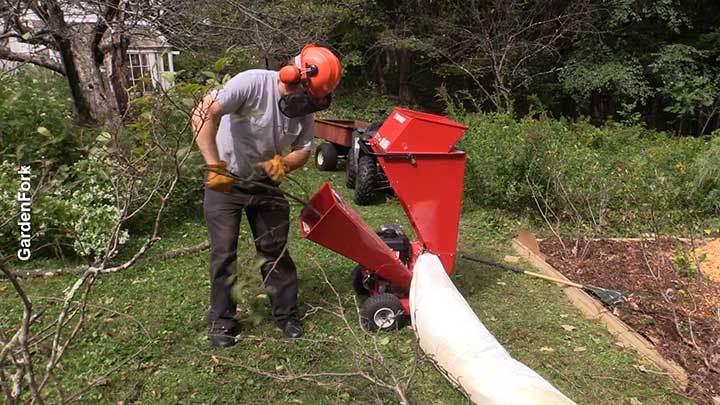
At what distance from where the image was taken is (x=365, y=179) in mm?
6184

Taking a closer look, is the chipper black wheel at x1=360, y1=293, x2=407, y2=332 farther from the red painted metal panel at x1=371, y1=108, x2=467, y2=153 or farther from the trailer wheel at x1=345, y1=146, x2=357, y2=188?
the trailer wheel at x1=345, y1=146, x2=357, y2=188

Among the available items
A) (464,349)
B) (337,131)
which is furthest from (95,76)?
(464,349)

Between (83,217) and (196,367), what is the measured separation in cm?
211

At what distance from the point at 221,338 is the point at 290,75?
1723 millimetres


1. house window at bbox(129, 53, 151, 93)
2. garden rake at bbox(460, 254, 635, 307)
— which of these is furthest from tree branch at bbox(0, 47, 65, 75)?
garden rake at bbox(460, 254, 635, 307)

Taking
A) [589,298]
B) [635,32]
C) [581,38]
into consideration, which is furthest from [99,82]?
[635,32]

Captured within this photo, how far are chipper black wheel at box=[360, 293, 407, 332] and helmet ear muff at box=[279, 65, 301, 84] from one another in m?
1.54

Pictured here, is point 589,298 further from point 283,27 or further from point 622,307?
point 283,27

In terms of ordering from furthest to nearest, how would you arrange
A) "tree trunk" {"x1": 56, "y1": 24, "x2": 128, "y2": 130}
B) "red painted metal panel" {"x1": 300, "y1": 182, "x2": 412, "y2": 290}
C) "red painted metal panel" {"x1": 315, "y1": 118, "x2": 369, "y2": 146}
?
"red painted metal panel" {"x1": 315, "y1": 118, "x2": 369, "y2": 146}
"tree trunk" {"x1": 56, "y1": 24, "x2": 128, "y2": 130}
"red painted metal panel" {"x1": 300, "y1": 182, "x2": 412, "y2": 290}

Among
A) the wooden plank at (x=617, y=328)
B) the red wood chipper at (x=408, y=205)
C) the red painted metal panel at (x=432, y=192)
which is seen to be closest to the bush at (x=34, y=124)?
the red wood chipper at (x=408, y=205)

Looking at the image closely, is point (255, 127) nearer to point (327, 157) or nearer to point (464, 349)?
point (464, 349)

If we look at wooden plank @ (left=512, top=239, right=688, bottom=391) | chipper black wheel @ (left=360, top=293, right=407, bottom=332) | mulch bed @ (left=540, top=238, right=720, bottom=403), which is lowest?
wooden plank @ (left=512, top=239, right=688, bottom=391)

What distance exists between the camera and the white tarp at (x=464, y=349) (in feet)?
7.33

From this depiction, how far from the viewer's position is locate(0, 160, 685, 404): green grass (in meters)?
2.74
